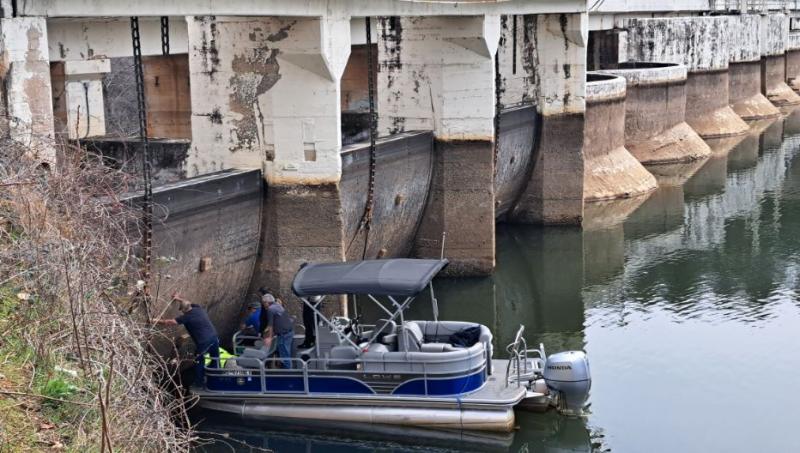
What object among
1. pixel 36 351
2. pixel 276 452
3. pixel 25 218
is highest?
pixel 25 218

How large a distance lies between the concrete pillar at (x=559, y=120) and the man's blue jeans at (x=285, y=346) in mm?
13245

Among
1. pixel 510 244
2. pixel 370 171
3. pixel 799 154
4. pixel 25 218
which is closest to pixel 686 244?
pixel 510 244

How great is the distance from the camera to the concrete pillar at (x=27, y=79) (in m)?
13.4

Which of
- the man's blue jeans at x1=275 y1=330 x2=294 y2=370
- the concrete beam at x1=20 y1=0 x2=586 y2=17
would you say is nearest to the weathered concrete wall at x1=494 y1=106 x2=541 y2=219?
the concrete beam at x1=20 y1=0 x2=586 y2=17

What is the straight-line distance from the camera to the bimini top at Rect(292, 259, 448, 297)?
1515 centimetres

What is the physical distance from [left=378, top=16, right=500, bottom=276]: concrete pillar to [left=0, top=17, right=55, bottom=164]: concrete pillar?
973 cm

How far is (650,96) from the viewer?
125 ft

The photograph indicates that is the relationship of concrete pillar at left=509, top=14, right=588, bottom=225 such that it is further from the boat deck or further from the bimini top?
the boat deck

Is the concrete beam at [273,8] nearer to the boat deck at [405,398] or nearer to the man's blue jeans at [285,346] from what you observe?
the man's blue jeans at [285,346]

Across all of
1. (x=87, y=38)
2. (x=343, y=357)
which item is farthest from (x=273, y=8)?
(x=343, y=357)

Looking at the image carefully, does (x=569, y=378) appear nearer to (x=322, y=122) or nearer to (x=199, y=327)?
(x=199, y=327)

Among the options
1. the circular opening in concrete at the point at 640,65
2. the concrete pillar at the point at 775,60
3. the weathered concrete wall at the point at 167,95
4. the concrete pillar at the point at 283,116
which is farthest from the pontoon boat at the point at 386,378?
the concrete pillar at the point at 775,60

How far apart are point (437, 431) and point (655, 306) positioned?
8.05 meters

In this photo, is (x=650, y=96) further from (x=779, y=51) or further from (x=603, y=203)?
(x=779, y=51)
